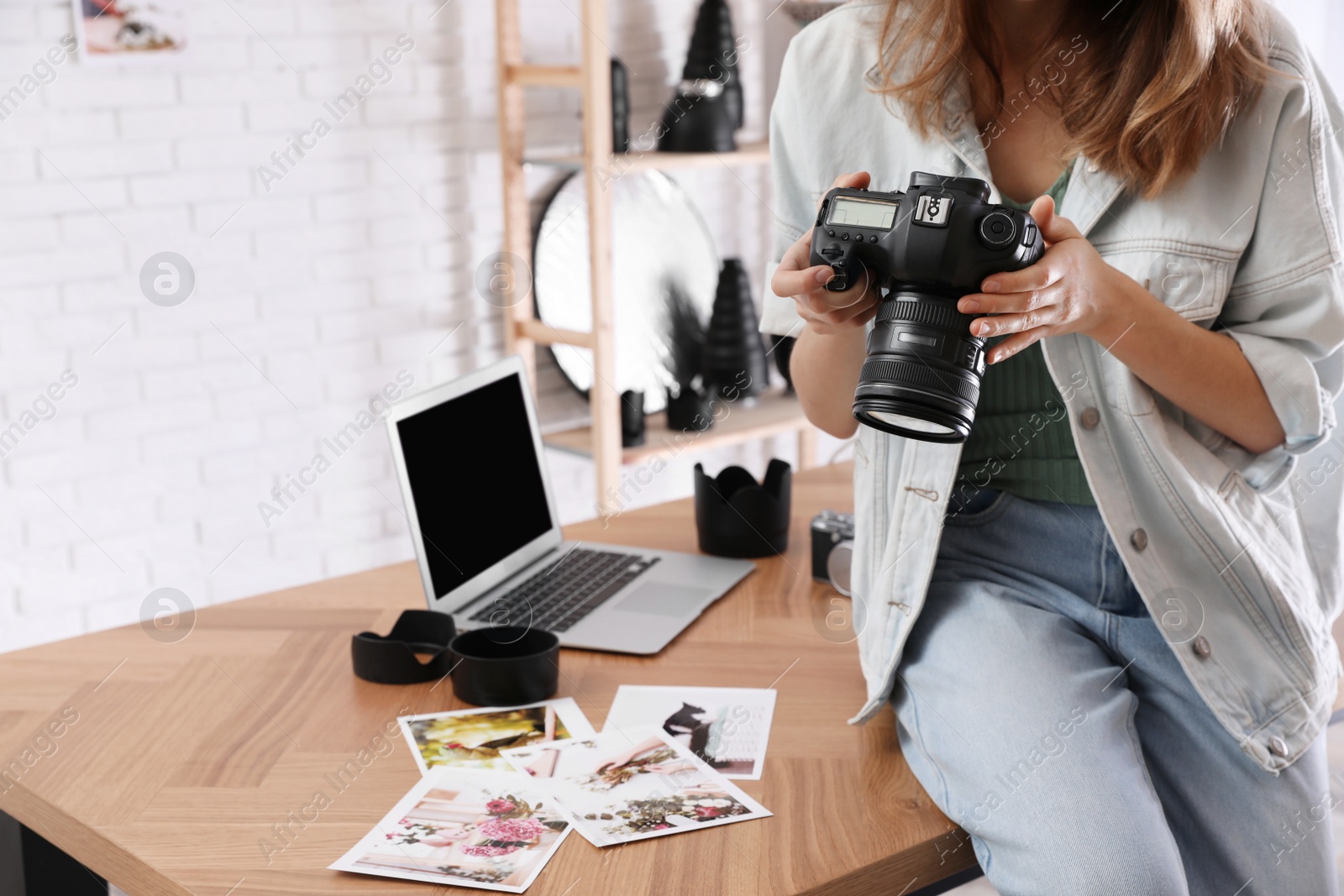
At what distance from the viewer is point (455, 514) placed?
1.35 m

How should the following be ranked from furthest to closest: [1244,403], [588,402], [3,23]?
[588,402] → [3,23] → [1244,403]

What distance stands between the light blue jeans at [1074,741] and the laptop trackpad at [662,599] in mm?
308

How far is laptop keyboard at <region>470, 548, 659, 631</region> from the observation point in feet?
4.39

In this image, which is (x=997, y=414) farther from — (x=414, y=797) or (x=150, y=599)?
(x=150, y=599)

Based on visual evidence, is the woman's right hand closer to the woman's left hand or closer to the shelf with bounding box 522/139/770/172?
the woman's left hand

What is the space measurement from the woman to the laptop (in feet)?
0.91

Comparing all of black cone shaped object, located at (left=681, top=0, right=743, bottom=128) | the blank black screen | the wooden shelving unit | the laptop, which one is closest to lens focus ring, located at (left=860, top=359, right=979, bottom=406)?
the laptop

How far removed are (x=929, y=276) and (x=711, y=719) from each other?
46cm

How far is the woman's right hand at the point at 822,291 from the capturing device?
3.25ft

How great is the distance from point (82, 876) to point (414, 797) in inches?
14.8

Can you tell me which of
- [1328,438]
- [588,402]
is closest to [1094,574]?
[1328,438]

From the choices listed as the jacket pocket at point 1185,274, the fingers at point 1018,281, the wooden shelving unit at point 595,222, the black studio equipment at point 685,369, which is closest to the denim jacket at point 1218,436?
the jacket pocket at point 1185,274

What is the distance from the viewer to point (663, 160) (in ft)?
8.96

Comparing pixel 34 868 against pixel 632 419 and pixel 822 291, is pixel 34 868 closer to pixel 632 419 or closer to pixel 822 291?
pixel 822 291
